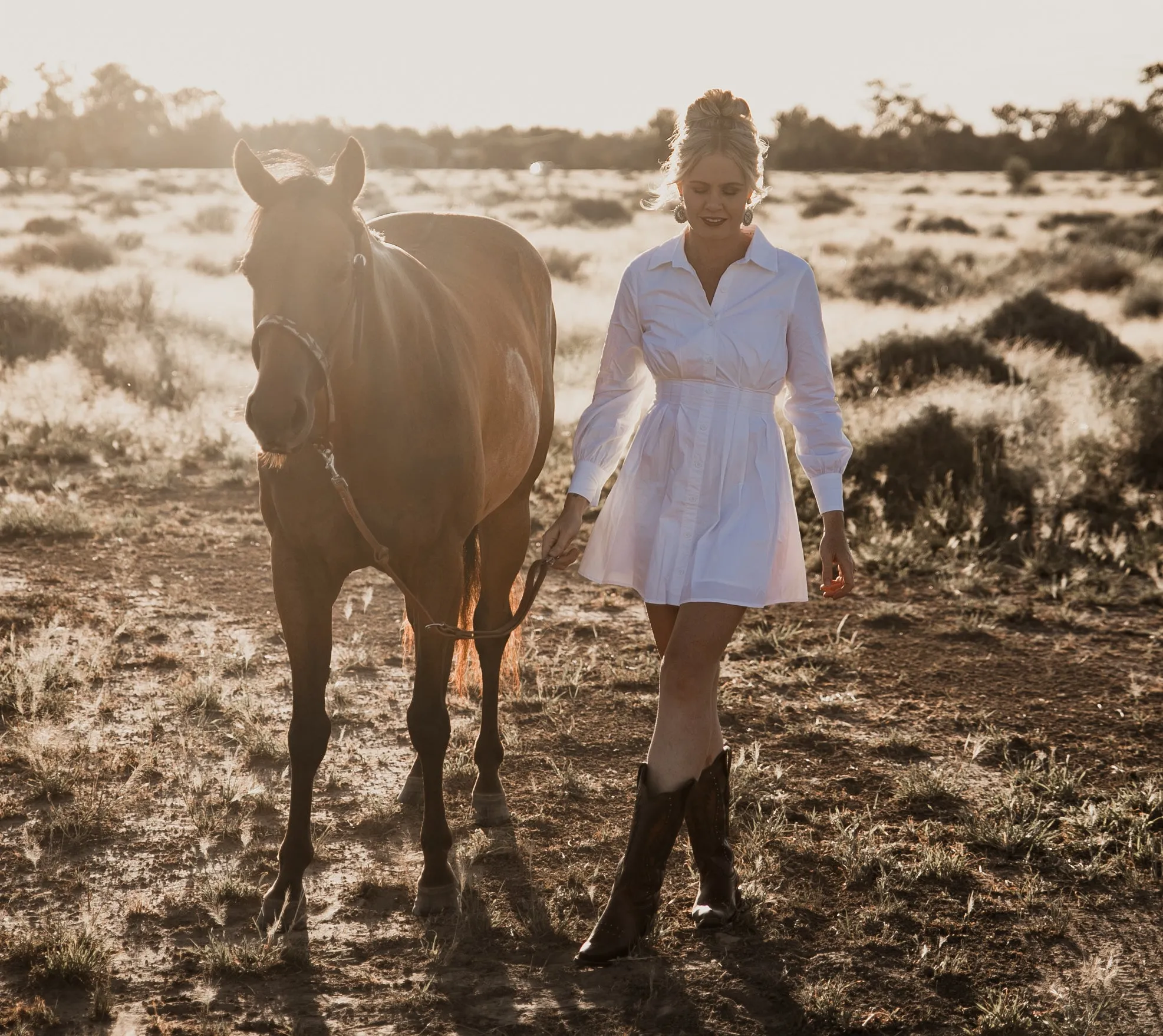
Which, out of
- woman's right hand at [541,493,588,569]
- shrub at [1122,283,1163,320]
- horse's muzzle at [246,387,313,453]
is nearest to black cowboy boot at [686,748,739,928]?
woman's right hand at [541,493,588,569]

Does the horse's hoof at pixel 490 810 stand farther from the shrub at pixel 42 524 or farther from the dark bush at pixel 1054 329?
the dark bush at pixel 1054 329

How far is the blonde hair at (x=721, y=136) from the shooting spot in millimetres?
2898

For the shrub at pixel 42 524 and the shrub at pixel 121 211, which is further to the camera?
the shrub at pixel 121 211

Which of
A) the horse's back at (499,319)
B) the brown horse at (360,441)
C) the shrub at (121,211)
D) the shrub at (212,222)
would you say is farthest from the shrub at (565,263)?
the brown horse at (360,441)

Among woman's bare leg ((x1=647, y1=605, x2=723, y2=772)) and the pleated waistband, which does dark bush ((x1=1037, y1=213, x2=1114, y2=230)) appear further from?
woman's bare leg ((x1=647, y1=605, x2=723, y2=772))

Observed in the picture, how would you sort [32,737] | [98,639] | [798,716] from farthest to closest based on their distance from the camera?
[98,639] < [798,716] < [32,737]

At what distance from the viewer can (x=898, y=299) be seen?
56.6 feet

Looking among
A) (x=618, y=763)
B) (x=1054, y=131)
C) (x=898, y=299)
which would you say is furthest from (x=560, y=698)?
(x=1054, y=131)

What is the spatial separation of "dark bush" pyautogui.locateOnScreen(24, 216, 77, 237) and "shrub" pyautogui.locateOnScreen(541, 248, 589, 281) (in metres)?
9.45

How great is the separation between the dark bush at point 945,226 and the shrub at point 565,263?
10330 millimetres

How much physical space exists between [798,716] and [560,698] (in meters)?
1.00

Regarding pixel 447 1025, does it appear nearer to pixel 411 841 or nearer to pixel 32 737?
pixel 411 841

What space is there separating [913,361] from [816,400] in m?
8.30

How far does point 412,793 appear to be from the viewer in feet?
13.6
